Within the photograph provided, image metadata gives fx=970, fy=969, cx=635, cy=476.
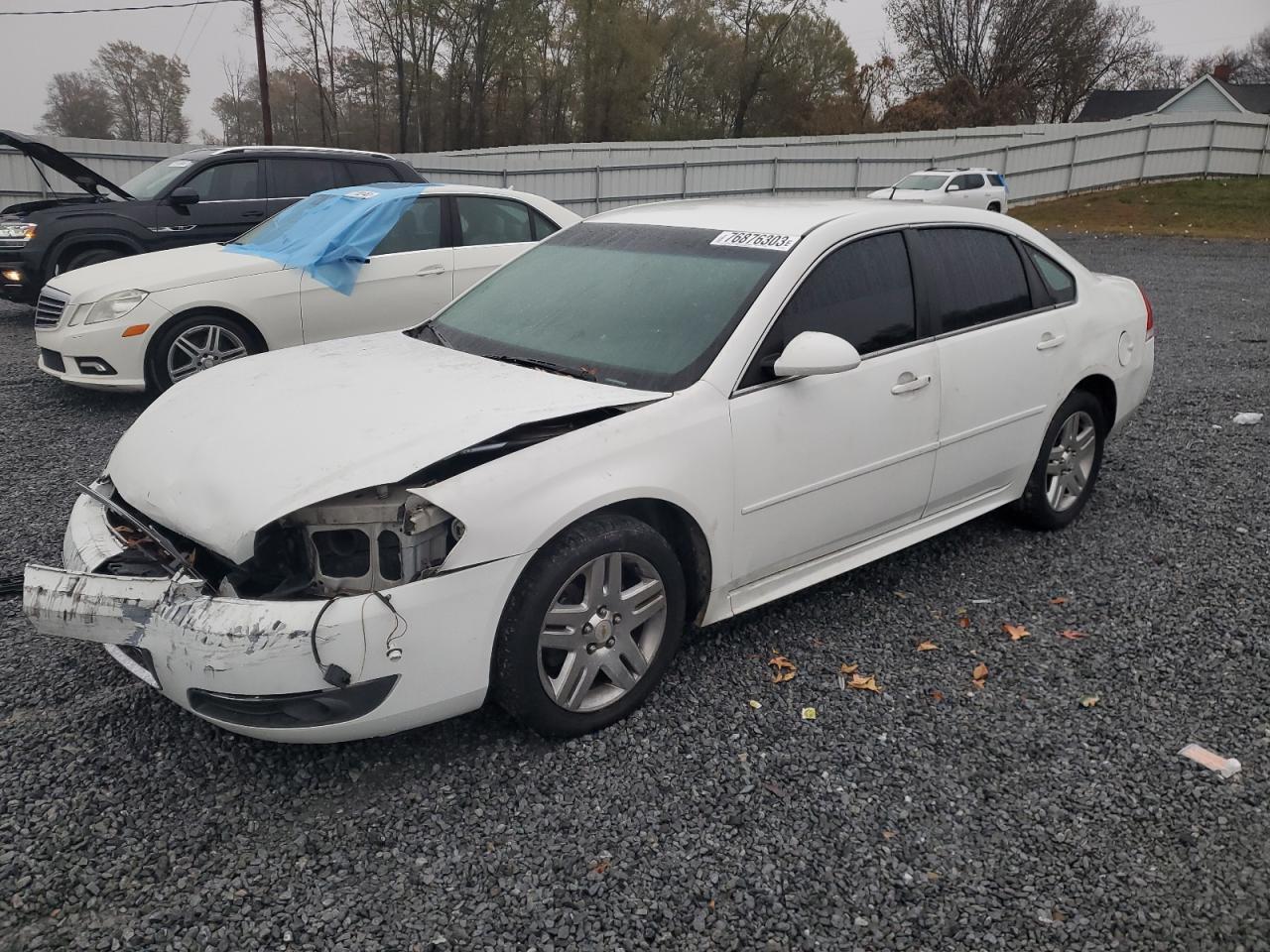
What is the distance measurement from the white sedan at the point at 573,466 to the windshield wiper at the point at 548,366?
22mm

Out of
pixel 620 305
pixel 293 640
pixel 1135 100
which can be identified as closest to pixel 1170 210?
pixel 620 305

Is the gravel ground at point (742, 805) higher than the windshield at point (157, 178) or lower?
lower

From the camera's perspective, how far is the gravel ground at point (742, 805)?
7.81 ft

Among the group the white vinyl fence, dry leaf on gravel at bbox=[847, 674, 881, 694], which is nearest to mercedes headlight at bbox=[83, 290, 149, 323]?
dry leaf on gravel at bbox=[847, 674, 881, 694]

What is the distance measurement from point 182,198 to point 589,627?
27.1ft

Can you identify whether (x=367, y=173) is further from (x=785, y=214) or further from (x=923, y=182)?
(x=923, y=182)

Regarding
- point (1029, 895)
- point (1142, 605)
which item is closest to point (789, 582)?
point (1029, 895)

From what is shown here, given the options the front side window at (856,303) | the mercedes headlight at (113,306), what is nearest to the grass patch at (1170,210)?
the front side window at (856,303)

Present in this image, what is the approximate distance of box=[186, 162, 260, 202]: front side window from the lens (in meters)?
9.67

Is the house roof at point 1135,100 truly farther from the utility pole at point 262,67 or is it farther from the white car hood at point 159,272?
the white car hood at point 159,272

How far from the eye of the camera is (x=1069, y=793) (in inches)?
113

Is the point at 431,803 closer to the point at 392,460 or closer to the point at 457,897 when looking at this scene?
the point at 457,897

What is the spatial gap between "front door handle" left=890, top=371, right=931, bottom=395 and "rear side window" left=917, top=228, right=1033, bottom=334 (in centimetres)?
27

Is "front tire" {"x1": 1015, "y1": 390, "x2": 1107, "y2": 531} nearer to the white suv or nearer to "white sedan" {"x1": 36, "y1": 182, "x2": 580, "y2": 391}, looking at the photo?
"white sedan" {"x1": 36, "y1": 182, "x2": 580, "y2": 391}
